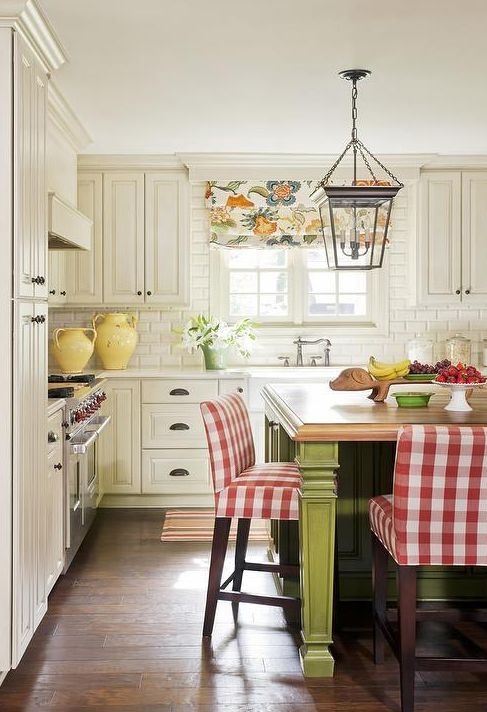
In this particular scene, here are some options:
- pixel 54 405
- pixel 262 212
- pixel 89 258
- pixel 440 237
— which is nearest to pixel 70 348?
pixel 89 258

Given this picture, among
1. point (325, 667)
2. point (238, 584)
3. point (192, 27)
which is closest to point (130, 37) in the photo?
point (192, 27)

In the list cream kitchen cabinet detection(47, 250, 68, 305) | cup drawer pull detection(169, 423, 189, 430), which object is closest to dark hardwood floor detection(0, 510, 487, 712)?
cup drawer pull detection(169, 423, 189, 430)

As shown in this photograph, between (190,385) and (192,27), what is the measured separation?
278 centimetres

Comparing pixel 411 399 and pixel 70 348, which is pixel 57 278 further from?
pixel 411 399

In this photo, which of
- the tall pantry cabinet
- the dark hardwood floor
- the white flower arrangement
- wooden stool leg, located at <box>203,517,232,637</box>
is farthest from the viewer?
the white flower arrangement

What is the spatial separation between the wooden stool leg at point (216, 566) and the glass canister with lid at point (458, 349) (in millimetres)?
A: 3582

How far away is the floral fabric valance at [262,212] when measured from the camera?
616cm

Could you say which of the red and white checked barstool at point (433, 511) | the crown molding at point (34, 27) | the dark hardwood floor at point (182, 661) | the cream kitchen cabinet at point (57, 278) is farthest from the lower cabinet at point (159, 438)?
the red and white checked barstool at point (433, 511)

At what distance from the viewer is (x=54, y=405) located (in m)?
3.77

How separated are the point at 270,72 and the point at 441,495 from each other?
8.03 feet

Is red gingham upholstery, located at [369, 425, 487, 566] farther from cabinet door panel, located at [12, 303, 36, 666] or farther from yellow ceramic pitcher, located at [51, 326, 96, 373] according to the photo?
yellow ceramic pitcher, located at [51, 326, 96, 373]

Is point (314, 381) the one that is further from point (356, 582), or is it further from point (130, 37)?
point (130, 37)

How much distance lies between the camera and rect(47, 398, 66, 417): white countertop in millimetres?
3672

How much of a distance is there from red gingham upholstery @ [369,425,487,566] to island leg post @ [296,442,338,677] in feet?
1.01
